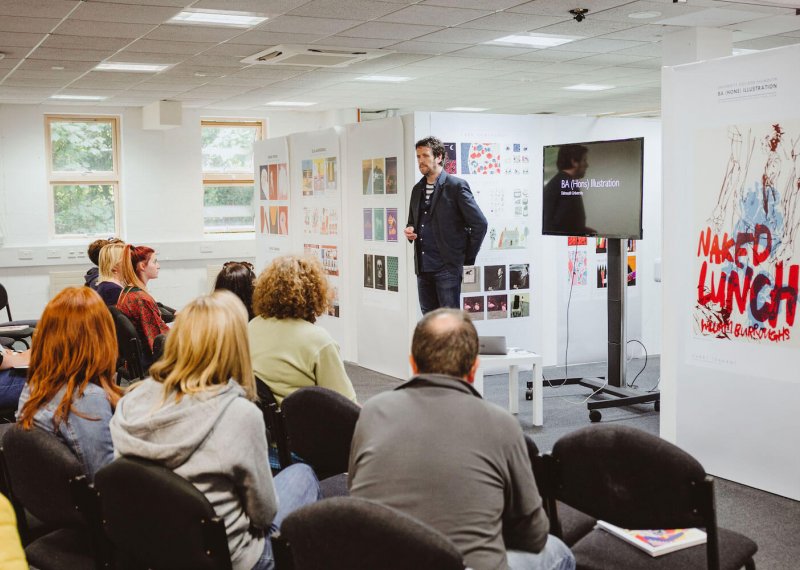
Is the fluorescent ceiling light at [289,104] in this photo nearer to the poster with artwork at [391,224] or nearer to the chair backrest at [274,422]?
the poster with artwork at [391,224]

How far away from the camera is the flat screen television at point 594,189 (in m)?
5.81

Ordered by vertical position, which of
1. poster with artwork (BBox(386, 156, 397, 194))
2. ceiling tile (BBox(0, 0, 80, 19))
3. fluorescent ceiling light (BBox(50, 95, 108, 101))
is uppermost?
fluorescent ceiling light (BBox(50, 95, 108, 101))

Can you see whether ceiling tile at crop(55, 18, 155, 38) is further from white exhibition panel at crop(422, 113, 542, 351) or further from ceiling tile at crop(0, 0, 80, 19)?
white exhibition panel at crop(422, 113, 542, 351)

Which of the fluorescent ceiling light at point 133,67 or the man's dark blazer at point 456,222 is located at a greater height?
the fluorescent ceiling light at point 133,67

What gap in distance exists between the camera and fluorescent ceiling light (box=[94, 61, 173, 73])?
8.02 meters

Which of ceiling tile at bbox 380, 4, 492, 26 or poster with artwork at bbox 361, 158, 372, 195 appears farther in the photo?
poster with artwork at bbox 361, 158, 372, 195

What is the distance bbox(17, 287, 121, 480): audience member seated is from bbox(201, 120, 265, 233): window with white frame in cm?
939

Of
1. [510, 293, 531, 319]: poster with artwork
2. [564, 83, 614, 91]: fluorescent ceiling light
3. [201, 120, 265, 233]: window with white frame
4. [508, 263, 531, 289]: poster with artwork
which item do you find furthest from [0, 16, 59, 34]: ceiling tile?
[564, 83, 614, 91]: fluorescent ceiling light

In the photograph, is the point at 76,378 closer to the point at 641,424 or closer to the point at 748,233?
the point at 748,233

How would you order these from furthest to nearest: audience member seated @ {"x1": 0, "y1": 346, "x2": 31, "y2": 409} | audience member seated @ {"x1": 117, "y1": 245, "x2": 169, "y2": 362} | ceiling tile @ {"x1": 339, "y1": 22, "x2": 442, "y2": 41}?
ceiling tile @ {"x1": 339, "y1": 22, "x2": 442, "y2": 41} < audience member seated @ {"x1": 117, "y1": 245, "x2": 169, "y2": 362} < audience member seated @ {"x1": 0, "y1": 346, "x2": 31, "y2": 409}

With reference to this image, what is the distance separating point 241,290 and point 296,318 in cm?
97

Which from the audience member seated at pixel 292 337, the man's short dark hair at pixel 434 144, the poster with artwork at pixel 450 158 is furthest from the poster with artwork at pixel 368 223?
the audience member seated at pixel 292 337

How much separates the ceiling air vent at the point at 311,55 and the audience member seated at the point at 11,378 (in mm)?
3769

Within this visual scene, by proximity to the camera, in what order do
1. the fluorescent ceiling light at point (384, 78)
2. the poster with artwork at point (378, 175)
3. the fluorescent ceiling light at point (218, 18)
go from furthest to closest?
the fluorescent ceiling light at point (384, 78), the poster with artwork at point (378, 175), the fluorescent ceiling light at point (218, 18)
